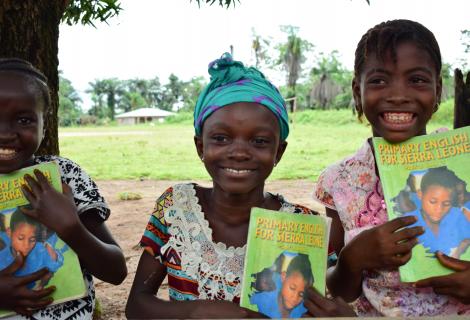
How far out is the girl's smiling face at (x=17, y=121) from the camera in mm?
1612

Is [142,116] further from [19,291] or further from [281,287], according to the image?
[281,287]

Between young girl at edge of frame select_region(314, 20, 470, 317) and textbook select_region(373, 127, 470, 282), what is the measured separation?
3 cm

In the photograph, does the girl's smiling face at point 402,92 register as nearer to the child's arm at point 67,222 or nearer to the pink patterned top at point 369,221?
A: the pink patterned top at point 369,221

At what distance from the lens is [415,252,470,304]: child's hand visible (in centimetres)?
150

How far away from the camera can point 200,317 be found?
1.56 metres

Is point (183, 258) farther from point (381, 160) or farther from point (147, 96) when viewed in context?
point (147, 96)

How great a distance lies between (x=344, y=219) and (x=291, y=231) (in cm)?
35

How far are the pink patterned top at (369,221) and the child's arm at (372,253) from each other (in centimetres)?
7

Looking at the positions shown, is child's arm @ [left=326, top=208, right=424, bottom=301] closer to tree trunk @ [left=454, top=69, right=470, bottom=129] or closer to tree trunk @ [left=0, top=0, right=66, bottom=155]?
tree trunk @ [left=454, top=69, right=470, bottom=129]

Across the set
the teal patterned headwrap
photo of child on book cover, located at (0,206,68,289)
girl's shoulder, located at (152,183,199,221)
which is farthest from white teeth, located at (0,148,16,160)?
the teal patterned headwrap

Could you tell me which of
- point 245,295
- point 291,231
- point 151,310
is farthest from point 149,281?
point 291,231

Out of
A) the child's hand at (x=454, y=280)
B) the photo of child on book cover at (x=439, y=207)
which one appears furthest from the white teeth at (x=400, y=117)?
the child's hand at (x=454, y=280)

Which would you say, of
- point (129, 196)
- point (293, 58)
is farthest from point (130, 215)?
point (293, 58)

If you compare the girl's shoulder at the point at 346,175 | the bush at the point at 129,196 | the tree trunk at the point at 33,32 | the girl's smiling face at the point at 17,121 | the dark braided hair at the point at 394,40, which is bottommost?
the bush at the point at 129,196
